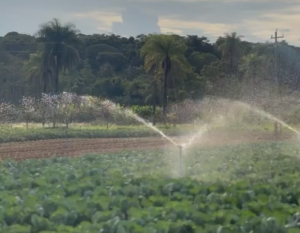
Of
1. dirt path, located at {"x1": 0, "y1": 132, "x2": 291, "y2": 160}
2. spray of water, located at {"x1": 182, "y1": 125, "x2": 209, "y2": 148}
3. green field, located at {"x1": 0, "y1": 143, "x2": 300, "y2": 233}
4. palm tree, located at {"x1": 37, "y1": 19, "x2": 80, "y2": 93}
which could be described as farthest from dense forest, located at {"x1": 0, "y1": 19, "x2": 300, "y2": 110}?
green field, located at {"x1": 0, "y1": 143, "x2": 300, "y2": 233}

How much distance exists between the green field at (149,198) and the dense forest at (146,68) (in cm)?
2496

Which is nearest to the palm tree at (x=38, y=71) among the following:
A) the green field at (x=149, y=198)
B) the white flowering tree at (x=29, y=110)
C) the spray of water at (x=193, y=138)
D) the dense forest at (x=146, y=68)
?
the dense forest at (x=146, y=68)

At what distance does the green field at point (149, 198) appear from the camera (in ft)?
27.0

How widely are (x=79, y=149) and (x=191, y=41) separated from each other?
46.4 metres

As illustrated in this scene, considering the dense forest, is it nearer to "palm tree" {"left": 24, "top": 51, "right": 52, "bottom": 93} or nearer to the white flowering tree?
"palm tree" {"left": 24, "top": 51, "right": 52, "bottom": 93}

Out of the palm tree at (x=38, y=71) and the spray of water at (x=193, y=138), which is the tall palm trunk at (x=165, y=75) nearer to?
the spray of water at (x=193, y=138)

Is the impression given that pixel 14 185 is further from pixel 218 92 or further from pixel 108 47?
pixel 108 47

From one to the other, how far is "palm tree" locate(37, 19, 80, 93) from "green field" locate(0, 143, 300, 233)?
130 ft

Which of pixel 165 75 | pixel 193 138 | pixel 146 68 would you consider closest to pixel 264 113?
pixel 193 138

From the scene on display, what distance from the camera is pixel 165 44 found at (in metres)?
47.1

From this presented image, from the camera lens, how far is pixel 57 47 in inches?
2144

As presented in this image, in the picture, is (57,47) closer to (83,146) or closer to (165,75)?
(165,75)

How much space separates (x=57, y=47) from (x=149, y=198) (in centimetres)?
4542

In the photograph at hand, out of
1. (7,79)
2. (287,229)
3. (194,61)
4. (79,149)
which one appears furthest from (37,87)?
(287,229)
